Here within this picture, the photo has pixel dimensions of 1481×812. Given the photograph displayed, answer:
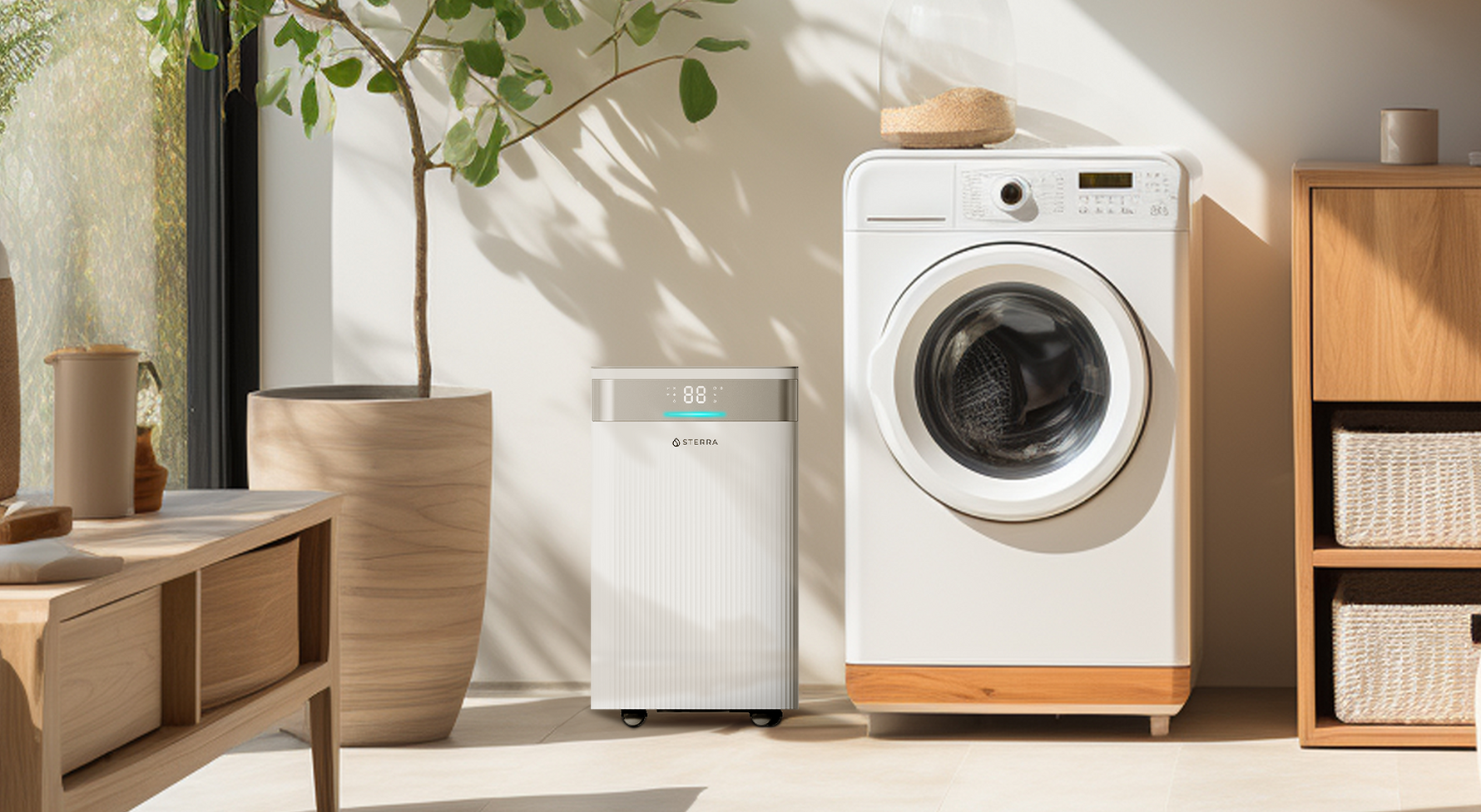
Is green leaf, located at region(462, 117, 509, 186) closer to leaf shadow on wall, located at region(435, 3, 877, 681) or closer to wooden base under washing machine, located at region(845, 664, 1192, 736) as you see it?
leaf shadow on wall, located at region(435, 3, 877, 681)

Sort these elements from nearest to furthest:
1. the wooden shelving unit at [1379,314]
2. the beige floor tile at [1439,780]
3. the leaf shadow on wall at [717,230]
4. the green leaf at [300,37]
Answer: the beige floor tile at [1439,780], the wooden shelving unit at [1379,314], the green leaf at [300,37], the leaf shadow on wall at [717,230]

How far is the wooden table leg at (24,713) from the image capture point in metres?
1.41

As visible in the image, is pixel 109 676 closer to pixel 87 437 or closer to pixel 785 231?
pixel 87 437

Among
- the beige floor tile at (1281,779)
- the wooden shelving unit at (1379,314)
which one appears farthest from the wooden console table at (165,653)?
the wooden shelving unit at (1379,314)

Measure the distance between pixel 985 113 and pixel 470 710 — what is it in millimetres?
1558

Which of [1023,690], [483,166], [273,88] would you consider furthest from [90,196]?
[1023,690]

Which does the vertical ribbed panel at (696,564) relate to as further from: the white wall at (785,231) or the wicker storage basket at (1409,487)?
the wicker storage basket at (1409,487)

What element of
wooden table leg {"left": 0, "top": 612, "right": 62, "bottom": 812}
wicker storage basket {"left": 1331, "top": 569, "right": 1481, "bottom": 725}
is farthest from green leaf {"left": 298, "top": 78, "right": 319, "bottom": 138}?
wicker storage basket {"left": 1331, "top": 569, "right": 1481, "bottom": 725}

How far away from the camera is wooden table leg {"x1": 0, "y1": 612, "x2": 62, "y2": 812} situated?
141 cm

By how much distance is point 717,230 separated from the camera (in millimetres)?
3184

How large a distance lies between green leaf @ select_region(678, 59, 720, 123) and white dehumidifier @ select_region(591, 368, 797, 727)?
55 centimetres

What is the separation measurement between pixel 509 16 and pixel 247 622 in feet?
4.23

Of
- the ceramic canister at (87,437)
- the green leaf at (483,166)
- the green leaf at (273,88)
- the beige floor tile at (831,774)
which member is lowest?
the beige floor tile at (831,774)

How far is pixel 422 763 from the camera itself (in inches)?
103
